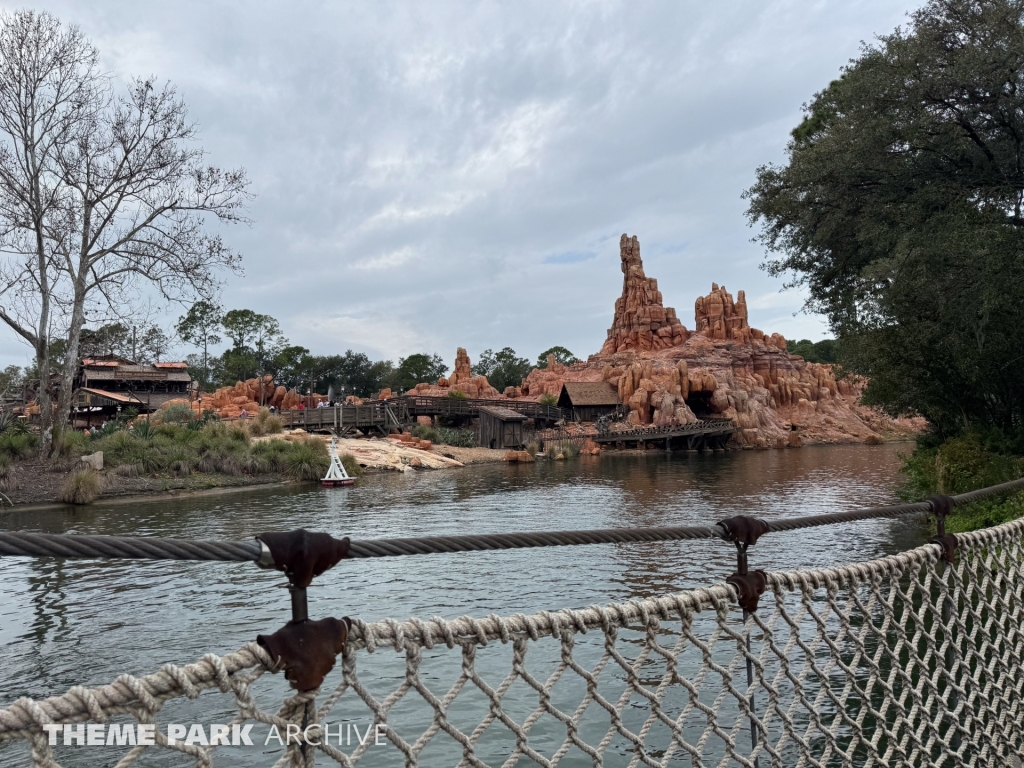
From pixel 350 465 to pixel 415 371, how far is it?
51.9 metres

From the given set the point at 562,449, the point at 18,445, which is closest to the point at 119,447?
the point at 18,445

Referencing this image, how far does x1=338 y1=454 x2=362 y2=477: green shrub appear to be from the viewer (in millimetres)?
27125

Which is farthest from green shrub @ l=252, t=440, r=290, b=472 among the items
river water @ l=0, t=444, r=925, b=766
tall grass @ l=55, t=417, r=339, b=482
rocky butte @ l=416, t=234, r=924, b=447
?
rocky butte @ l=416, t=234, r=924, b=447

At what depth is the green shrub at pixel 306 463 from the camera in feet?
83.2

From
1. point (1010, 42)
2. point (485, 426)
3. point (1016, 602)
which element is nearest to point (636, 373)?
point (485, 426)

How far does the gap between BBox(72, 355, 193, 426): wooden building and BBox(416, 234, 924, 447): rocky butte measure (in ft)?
83.4

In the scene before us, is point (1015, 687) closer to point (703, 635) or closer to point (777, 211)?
point (703, 635)

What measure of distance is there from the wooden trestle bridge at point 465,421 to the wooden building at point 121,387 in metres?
10.5

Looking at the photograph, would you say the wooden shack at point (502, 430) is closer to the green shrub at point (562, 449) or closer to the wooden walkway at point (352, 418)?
the green shrub at point (562, 449)

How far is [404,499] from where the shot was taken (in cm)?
2012

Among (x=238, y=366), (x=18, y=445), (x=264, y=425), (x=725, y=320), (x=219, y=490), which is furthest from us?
(x=725, y=320)

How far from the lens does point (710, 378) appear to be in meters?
56.8

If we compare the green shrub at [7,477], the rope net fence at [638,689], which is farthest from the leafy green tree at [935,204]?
the green shrub at [7,477]

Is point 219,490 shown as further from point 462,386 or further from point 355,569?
point 462,386
